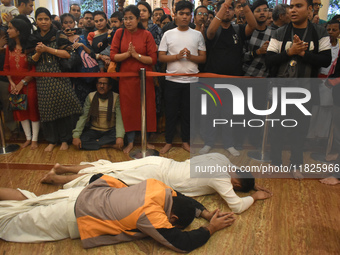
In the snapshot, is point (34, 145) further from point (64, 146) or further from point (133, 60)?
point (133, 60)

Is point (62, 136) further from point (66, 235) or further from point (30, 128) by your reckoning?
point (66, 235)

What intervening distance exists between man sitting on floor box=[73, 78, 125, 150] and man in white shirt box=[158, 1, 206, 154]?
69 centimetres

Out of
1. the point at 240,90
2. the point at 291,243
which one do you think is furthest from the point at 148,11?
the point at 291,243

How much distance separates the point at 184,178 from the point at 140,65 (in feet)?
5.16

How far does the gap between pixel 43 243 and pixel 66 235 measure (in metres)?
0.16

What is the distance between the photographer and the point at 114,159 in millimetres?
3668

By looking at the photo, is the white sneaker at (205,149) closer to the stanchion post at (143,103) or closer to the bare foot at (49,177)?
the stanchion post at (143,103)

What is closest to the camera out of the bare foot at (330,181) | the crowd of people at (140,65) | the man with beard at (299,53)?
the man with beard at (299,53)

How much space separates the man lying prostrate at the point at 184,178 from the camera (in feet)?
8.68

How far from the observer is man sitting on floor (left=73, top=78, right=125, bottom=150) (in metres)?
3.92

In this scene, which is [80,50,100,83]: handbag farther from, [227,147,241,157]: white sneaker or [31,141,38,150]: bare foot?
[227,147,241,157]: white sneaker

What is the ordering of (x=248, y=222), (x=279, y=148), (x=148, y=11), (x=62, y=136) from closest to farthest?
(x=248, y=222), (x=279, y=148), (x=62, y=136), (x=148, y=11)

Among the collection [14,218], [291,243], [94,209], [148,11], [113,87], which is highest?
[148,11]

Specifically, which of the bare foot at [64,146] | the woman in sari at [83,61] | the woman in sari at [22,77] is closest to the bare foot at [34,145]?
the woman in sari at [22,77]
